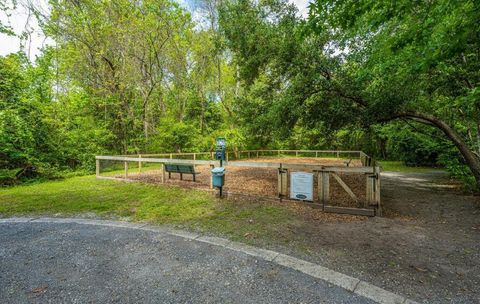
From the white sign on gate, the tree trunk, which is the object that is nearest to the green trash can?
the white sign on gate

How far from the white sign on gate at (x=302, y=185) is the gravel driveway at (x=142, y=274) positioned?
2.81m

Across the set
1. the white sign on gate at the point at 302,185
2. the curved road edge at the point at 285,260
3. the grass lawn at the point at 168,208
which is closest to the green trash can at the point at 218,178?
the grass lawn at the point at 168,208

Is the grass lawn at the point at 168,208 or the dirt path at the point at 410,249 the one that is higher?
the grass lawn at the point at 168,208

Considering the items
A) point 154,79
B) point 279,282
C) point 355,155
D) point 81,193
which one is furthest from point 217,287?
point 355,155

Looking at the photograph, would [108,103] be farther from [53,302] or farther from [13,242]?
[53,302]

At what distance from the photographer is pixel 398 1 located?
154 inches

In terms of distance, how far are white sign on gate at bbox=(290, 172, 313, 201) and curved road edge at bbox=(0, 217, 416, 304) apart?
8.29ft

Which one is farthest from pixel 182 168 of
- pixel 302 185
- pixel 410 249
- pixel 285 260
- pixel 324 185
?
pixel 410 249

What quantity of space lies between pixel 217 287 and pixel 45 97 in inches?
547

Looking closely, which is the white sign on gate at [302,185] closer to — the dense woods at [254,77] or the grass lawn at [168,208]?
the grass lawn at [168,208]

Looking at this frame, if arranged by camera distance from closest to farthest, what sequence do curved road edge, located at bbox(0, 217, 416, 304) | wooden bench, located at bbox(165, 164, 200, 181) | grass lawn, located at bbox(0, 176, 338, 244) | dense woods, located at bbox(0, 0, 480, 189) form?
1. curved road edge, located at bbox(0, 217, 416, 304)
2. grass lawn, located at bbox(0, 176, 338, 244)
3. dense woods, located at bbox(0, 0, 480, 189)
4. wooden bench, located at bbox(165, 164, 200, 181)

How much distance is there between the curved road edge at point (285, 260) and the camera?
2.37 m

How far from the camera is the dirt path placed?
255cm

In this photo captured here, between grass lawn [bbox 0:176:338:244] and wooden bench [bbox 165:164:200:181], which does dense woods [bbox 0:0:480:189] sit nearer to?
wooden bench [bbox 165:164:200:181]
